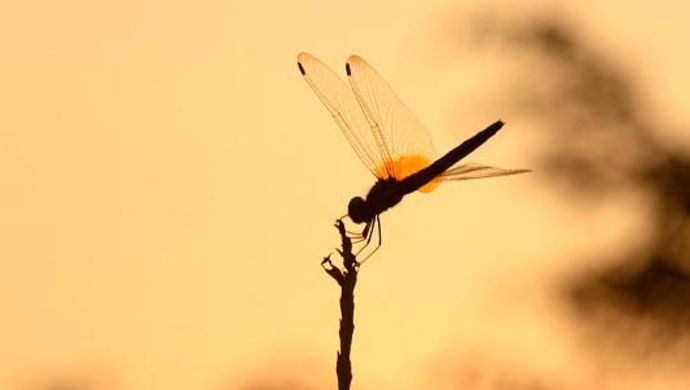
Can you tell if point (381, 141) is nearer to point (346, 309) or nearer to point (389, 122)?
point (389, 122)

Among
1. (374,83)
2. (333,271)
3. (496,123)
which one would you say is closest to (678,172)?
(496,123)

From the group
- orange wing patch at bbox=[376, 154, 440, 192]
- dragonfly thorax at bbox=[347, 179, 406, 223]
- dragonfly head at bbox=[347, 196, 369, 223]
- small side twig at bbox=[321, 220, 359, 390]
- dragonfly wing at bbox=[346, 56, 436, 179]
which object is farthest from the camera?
dragonfly wing at bbox=[346, 56, 436, 179]

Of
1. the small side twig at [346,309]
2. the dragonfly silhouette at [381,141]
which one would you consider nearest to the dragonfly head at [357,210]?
the dragonfly silhouette at [381,141]

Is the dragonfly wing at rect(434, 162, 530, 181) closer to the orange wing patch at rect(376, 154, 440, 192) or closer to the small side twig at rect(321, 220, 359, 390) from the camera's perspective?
the orange wing patch at rect(376, 154, 440, 192)

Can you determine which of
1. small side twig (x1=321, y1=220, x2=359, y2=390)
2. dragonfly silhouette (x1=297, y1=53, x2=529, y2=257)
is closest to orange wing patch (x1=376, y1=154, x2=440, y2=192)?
dragonfly silhouette (x1=297, y1=53, x2=529, y2=257)

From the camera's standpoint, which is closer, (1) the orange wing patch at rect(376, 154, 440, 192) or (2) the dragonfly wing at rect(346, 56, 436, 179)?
(1) the orange wing patch at rect(376, 154, 440, 192)

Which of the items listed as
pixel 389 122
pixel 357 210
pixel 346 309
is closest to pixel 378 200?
pixel 357 210

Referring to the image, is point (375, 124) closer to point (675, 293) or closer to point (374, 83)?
point (374, 83)

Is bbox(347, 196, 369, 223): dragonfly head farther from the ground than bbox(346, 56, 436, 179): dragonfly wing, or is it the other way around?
bbox(346, 56, 436, 179): dragonfly wing

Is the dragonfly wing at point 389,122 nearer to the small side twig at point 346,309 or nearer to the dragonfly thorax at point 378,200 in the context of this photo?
the dragonfly thorax at point 378,200
